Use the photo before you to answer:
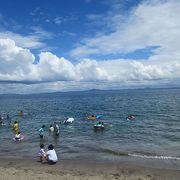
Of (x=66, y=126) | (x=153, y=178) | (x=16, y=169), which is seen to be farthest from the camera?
(x=66, y=126)

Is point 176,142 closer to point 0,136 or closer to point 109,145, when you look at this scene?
point 109,145

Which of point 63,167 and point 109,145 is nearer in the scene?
point 63,167

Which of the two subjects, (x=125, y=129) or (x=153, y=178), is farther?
(x=125, y=129)

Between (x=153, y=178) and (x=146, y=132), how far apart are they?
2151 centimetres

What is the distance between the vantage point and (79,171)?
21.8 m

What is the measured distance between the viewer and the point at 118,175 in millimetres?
20406

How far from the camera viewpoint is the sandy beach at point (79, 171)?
19922 millimetres

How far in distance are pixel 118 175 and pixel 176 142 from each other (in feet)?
49.4

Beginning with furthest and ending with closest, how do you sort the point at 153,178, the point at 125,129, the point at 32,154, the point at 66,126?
the point at 66,126 → the point at 125,129 → the point at 32,154 → the point at 153,178

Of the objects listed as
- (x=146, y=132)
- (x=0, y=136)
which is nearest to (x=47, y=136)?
(x=0, y=136)

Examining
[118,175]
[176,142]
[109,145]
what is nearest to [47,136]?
[109,145]

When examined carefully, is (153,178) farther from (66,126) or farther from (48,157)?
(66,126)

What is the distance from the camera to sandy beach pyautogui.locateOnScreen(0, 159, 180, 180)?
1992cm

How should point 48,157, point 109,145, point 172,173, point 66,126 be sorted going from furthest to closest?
point 66,126
point 109,145
point 48,157
point 172,173
